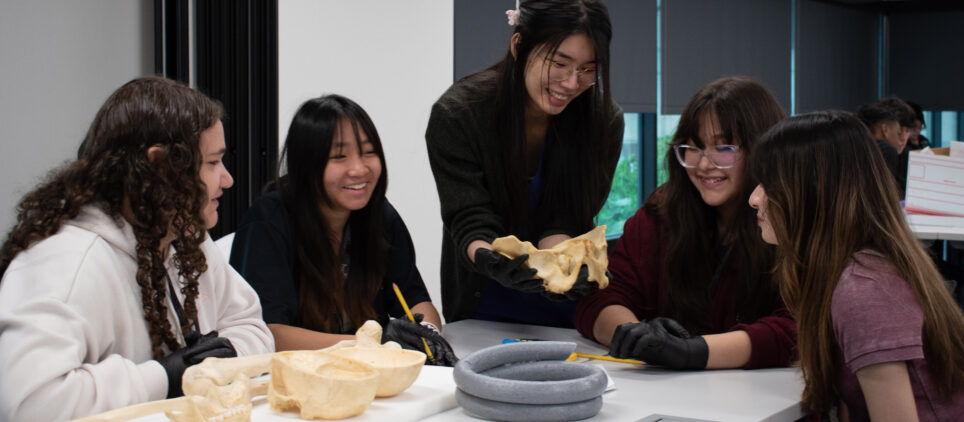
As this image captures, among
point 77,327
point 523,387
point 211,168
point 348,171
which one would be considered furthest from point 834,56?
point 77,327

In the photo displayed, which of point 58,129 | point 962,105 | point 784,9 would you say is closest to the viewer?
point 58,129

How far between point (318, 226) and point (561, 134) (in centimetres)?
71

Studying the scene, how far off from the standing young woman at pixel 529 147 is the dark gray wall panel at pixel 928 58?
7.32 m

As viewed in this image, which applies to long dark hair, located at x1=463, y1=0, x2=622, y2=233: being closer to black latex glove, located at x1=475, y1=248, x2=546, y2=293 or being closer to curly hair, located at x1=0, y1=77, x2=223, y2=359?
black latex glove, located at x1=475, y1=248, x2=546, y2=293

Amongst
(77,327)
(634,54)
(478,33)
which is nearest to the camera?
(77,327)

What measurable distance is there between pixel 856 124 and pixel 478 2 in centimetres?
319

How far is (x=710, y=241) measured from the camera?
215 centimetres

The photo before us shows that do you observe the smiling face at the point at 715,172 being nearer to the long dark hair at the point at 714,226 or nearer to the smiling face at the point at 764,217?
the long dark hair at the point at 714,226

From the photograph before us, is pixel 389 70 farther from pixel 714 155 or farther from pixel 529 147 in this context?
pixel 714 155

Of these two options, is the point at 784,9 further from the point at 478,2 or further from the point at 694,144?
the point at 694,144

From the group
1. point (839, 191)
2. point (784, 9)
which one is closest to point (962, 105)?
point (784, 9)

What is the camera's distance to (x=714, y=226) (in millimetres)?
2182

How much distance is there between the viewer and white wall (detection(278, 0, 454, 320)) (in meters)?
3.70

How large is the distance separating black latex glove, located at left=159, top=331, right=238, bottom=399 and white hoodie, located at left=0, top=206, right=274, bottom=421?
0.8 inches
